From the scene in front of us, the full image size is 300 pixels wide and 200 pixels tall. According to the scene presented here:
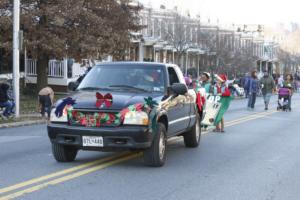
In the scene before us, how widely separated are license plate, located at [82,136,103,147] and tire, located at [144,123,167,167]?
84 cm

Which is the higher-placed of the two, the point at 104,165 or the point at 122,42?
the point at 122,42

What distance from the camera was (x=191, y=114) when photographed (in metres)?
11.7

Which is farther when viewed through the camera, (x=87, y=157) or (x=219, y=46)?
(x=219, y=46)

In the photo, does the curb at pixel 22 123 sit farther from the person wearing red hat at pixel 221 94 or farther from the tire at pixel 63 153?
the tire at pixel 63 153

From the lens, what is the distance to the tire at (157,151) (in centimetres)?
921

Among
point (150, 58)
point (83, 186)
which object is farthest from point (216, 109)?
point (150, 58)

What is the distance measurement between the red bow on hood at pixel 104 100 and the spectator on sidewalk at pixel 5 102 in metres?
10.4

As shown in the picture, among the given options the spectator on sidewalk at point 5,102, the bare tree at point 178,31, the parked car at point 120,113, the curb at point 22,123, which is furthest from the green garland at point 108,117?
the bare tree at point 178,31

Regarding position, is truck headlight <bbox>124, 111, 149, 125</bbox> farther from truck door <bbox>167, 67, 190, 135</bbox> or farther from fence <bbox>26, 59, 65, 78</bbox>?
fence <bbox>26, 59, 65, 78</bbox>

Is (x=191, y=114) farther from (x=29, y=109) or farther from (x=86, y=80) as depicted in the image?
(x=29, y=109)

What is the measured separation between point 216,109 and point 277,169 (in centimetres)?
588

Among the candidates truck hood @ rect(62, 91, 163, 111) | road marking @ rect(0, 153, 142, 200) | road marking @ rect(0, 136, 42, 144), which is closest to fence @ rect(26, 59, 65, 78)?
road marking @ rect(0, 136, 42, 144)

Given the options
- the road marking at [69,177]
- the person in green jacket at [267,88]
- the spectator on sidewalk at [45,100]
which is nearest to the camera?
the road marking at [69,177]

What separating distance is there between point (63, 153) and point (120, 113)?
1439 millimetres
